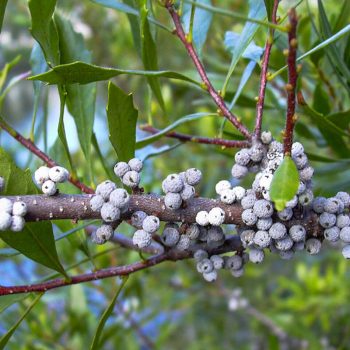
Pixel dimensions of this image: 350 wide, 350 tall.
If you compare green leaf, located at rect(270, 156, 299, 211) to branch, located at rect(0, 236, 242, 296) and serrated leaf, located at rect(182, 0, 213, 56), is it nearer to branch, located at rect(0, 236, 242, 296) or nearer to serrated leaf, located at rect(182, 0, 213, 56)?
branch, located at rect(0, 236, 242, 296)

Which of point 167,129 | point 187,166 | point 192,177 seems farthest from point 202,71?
point 187,166

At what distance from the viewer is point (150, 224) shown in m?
0.60

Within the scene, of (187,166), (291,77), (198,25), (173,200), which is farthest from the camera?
(187,166)

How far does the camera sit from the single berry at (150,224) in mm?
600

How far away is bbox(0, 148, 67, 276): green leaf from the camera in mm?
633

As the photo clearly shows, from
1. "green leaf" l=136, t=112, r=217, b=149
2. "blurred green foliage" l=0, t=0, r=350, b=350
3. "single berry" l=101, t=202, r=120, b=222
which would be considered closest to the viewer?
"single berry" l=101, t=202, r=120, b=222

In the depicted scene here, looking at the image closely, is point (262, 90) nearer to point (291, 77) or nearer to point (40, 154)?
point (291, 77)

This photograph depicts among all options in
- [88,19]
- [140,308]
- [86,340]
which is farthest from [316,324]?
[88,19]

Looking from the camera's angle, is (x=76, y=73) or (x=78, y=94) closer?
(x=76, y=73)

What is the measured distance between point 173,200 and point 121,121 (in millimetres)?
151

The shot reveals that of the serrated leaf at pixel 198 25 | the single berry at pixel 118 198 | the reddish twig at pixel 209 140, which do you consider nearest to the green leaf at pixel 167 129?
the reddish twig at pixel 209 140

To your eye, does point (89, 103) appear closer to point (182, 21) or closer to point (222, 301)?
point (182, 21)

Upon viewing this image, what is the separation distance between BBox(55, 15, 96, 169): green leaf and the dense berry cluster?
0.96 feet

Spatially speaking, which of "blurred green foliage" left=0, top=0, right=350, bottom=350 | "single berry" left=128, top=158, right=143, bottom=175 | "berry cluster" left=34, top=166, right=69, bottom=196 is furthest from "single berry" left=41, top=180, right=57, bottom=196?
"blurred green foliage" left=0, top=0, right=350, bottom=350
